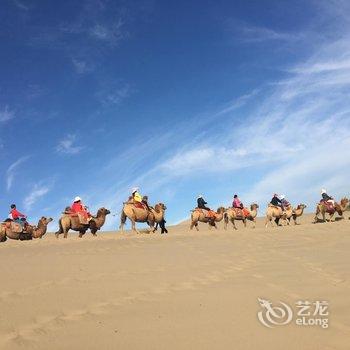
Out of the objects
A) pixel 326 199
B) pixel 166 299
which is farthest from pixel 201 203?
pixel 166 299

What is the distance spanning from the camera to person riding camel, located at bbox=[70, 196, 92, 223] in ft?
80.2

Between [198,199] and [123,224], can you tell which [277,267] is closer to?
[123,224]

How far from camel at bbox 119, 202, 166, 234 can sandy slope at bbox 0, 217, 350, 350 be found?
13.7 m

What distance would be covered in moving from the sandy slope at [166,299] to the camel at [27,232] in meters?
15.2

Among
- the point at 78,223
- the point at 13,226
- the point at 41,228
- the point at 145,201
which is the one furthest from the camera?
the point at 41,228

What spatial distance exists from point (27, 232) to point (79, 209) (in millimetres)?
4388

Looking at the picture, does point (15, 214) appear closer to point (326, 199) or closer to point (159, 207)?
point (159, 207)

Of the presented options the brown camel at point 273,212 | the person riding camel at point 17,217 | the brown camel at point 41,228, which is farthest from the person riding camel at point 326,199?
the person riding camel at point 17,217

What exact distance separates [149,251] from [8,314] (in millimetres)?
7742

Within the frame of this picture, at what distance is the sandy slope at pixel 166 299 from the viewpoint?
4.98 m

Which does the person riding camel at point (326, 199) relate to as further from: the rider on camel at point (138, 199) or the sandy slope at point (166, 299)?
the sandy slope at point (166, 299)

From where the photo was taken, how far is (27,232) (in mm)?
27016

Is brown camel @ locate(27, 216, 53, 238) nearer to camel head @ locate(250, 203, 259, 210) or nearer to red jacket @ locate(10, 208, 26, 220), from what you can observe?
red jacket @ locate(10, 208, 26, 220)

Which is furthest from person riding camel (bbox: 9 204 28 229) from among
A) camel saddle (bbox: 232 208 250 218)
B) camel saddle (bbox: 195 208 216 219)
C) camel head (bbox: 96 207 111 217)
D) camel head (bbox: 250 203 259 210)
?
camel head (bbox: 250 203 259 210)
